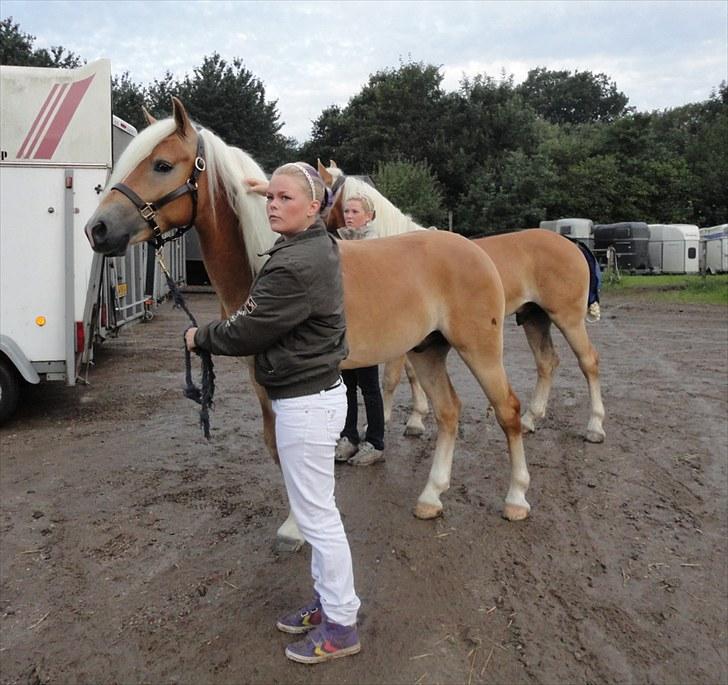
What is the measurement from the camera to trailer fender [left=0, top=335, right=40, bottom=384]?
5.87 metres

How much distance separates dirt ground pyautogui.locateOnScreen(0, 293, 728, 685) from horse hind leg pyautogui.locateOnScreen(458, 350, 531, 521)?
12 cm

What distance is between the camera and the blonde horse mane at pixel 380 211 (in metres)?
4.73

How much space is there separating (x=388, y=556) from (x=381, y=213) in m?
2.53

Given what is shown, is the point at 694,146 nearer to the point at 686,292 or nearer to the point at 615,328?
the point at 686,292

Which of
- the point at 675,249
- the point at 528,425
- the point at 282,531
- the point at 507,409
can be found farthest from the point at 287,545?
the point at 675,249

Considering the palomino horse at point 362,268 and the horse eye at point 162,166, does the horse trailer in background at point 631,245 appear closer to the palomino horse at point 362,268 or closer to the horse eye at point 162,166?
the palomino horse at point 362,268

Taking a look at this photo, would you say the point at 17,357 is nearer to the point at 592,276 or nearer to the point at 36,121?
the point at 36,121

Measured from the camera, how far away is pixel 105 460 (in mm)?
5230

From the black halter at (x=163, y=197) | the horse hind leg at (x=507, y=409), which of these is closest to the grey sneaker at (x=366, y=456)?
the horse hind leg at (x=507, y=409)

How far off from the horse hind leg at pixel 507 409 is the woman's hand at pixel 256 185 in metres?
1.52

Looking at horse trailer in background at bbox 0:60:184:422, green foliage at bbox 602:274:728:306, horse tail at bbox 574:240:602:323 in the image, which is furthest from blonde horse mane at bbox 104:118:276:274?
green foliage at bbox 602:274:728:306

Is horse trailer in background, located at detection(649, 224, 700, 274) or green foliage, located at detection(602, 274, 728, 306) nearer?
green foliage, located at detection(602, 274, 728, 306)

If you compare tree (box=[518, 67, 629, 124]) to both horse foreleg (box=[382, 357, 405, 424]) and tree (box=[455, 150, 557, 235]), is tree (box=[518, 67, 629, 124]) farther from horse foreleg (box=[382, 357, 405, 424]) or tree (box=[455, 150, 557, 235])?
horse foreleg (box=[382, 357, 405, 424])

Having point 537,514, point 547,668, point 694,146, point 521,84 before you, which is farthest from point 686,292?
point 521,84
